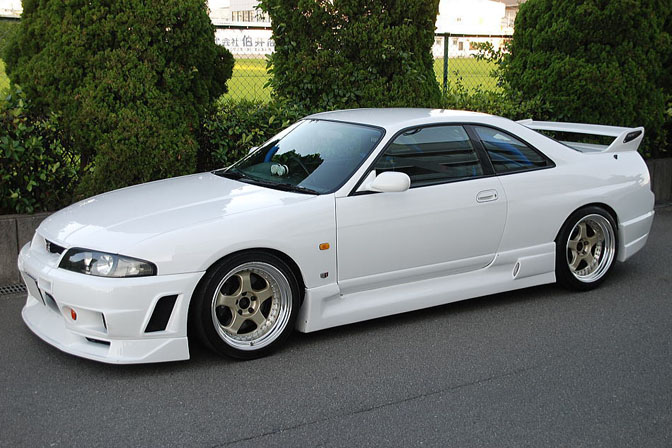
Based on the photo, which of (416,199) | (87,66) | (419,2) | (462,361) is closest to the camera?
(462,361)

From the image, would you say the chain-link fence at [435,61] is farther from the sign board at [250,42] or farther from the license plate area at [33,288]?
the license plate area at [33,288]

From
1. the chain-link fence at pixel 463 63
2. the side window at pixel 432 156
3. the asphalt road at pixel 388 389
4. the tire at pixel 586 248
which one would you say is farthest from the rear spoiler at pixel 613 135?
the chain-link fence at pixel 463 63

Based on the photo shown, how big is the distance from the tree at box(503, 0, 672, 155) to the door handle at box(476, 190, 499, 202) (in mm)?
4601

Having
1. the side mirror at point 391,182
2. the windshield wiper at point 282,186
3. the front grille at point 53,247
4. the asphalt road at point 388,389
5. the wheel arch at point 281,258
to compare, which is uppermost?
the side mirror at point 391,182

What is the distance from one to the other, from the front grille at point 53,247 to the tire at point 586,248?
12.0 feet

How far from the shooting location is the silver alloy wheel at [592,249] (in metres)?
5.85

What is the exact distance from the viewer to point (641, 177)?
6160 mm

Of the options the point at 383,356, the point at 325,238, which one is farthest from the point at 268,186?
the point at 383,356

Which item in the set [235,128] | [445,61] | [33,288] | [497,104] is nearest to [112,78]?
[235,128]

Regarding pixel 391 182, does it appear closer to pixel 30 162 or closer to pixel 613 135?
pixel 613 135

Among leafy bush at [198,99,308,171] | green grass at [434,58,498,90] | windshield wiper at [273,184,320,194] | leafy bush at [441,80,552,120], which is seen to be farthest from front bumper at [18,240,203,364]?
green grass at [434,58,498,90]

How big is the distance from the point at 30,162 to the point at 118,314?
9.43ft

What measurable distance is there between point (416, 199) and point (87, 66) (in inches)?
134

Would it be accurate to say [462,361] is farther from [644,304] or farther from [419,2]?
[419,2]
